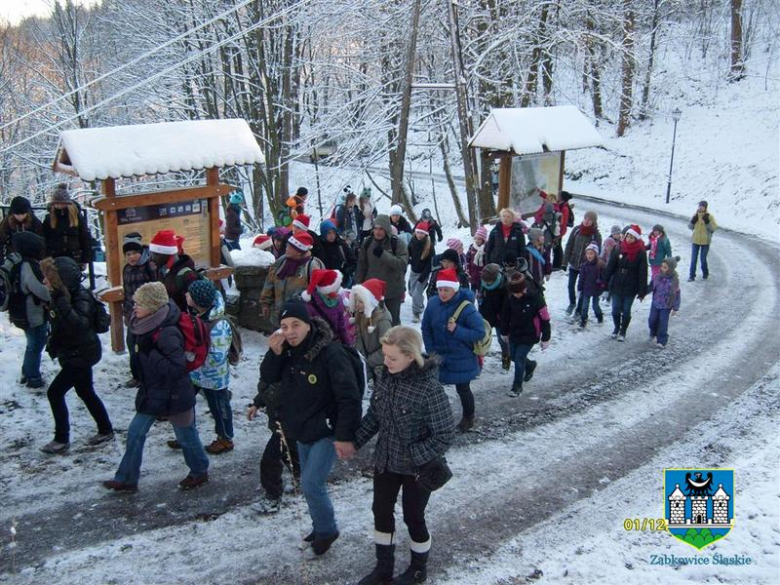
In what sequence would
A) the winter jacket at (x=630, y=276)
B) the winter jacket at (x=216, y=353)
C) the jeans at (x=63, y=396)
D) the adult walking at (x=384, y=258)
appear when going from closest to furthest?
the winter jacket at (x=216, y=353) → the jeans at (x=63, y=396) → the adult walking at (x=384, y=258) → the winter jacket at (x=630, y=276)

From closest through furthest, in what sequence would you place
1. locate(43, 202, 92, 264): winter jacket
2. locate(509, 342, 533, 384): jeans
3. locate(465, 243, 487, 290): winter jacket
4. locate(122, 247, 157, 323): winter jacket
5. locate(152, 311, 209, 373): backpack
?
locate(152, 311, 209, 373): backpack, locate(122, 247, 157, 323): winter jacket, locate(509, 342, 533, 384): jeans, locate(43, 202, 92, 264): winter jacket, locate(465, 243, 487, 290): winter jacket

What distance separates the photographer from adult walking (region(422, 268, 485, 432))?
688cm

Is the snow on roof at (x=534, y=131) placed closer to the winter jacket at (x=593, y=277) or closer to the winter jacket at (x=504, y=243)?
the winter jacket at (x=593, y=277)

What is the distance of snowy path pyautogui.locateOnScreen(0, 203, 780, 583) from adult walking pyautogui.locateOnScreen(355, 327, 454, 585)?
0.42 meters

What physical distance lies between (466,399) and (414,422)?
108 inches

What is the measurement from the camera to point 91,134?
310 inches

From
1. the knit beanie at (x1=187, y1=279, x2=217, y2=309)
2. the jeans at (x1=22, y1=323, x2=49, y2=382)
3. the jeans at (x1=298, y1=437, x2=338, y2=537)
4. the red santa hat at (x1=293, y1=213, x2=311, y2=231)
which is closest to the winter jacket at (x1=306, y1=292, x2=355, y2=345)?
the knit beanie at (x1=187, y1=279, x2=217, y2=309)

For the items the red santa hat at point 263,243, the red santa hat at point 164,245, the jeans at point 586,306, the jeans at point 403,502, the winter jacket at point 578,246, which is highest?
the red santa hat at point 164,245

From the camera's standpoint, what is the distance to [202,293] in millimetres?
6051

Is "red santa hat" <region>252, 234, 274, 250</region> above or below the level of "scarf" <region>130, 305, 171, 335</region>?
below

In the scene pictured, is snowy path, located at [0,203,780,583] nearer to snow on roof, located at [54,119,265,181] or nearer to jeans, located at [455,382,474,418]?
jeans, located at [455,382,474,418]

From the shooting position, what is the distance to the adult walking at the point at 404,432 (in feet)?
14.7

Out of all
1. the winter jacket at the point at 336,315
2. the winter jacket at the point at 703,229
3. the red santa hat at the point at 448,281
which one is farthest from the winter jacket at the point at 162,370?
the winter jacket at the point at 703,229

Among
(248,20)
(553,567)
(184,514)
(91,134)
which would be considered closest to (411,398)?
(553,567)
